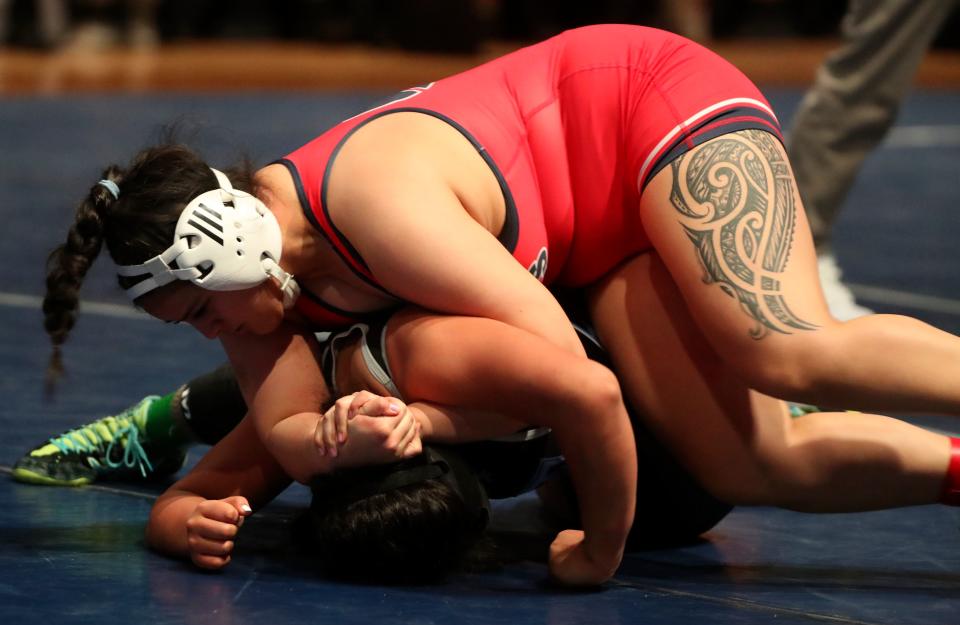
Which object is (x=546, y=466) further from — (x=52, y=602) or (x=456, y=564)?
(x=52, y=602)

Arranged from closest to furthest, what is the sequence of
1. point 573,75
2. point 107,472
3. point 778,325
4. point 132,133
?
point 778,325 → point 573,75 → point 107,472 → point 132,133

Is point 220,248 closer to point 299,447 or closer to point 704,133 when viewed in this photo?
point 299,447

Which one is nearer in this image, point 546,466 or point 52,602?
point 52,602

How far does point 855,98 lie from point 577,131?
1875mm

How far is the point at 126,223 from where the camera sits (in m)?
2.34

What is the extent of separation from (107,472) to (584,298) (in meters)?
0.91

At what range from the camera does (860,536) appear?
8.50 ft

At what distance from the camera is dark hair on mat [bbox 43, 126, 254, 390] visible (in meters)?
2.33

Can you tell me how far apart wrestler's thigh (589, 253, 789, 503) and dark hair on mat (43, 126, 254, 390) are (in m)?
0.71

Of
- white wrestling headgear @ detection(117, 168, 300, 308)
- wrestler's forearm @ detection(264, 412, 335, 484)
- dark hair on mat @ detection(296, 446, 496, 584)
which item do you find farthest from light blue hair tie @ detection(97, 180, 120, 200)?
dark hair on mat @ detection(296, 446, 496, 584)

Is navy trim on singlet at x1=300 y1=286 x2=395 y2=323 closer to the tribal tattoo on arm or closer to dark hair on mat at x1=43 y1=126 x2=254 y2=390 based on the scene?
dark hair on mat at x1=43 y1=126 x2=254 y2=390

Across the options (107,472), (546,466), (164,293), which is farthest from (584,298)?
(107,472)

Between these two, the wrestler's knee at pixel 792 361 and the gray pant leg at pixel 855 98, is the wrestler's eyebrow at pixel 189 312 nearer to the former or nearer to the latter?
the wrestler's knee at pixel 792 361

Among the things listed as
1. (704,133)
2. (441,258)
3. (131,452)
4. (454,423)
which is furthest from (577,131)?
(131,452)
